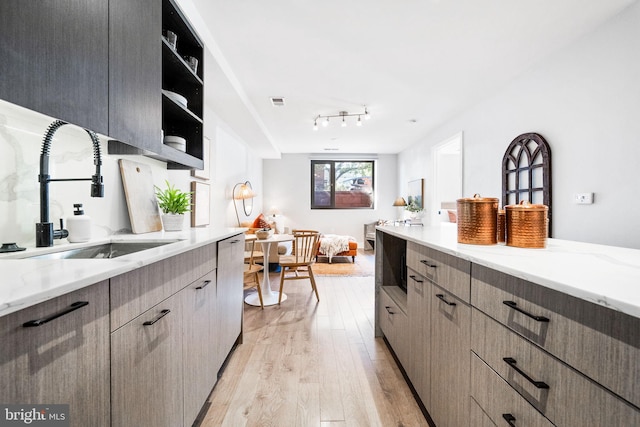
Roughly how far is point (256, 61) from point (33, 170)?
219 cm

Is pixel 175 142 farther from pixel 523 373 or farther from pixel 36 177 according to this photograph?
pixel 523 373

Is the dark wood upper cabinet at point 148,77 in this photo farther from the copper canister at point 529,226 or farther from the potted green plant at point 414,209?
the potted green plant at point 414,209

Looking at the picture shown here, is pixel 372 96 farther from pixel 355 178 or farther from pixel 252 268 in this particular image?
pixel 355 178

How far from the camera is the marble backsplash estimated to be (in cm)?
113

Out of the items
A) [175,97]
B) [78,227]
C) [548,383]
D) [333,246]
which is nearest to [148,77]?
[175,97]

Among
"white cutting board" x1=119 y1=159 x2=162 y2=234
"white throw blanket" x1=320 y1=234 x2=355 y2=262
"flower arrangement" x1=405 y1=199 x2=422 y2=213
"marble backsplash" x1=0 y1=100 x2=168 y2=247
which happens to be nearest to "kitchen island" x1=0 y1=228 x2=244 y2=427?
"marble backsplash" x1=0 y1=100 x2=168 y2=247

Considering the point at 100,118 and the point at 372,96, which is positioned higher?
the point at 372,96

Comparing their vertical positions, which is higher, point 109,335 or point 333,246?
point 109,335

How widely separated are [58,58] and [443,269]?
163 cm

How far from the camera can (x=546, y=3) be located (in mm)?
2096

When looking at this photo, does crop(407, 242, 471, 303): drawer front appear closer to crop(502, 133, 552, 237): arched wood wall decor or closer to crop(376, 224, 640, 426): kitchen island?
crop(376, 224, 640, 426): kitchen island

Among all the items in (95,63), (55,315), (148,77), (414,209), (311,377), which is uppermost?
(148,77)

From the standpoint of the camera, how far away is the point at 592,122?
244 cm

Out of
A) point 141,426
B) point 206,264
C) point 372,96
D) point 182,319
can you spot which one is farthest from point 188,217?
point 372,96
